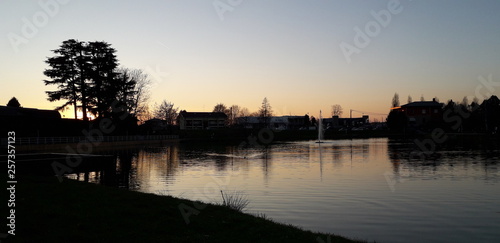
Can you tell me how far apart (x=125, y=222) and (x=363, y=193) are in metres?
13.2

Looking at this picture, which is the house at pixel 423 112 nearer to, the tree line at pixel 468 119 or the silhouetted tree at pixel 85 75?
the tree line at pixel 468 119

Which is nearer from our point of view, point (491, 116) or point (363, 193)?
point (363, 193)

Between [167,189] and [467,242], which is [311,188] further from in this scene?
[467,242]

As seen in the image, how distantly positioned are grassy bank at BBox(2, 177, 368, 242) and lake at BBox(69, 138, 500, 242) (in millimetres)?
1460

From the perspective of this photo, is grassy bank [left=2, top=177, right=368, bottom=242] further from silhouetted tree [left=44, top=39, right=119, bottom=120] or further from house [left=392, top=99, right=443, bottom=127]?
house [left=392, top=99, right=443, bottom=127]

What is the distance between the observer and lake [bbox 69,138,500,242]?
43.9 feet

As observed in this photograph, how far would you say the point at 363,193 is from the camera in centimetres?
2016

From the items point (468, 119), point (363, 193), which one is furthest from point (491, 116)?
point (363, 193)

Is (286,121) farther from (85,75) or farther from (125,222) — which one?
(125,222)

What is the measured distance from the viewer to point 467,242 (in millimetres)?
11805

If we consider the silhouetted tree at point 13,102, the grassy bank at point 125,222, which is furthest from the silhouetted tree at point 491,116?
the silhouetted tree at point 13,102

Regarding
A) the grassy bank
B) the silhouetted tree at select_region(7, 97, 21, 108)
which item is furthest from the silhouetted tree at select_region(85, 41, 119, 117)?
the grassy bank

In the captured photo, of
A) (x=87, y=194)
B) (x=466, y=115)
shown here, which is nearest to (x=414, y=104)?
(x=466, y=115)

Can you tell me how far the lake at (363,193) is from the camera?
1340 cm
